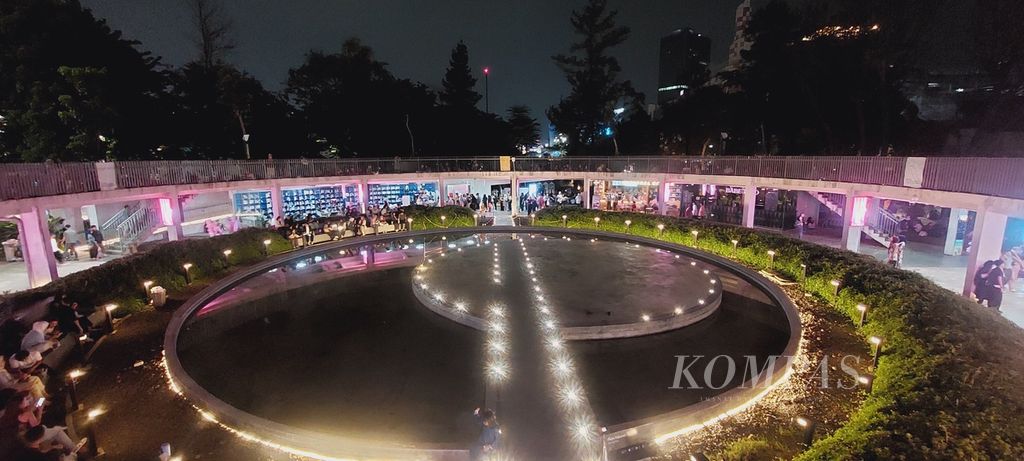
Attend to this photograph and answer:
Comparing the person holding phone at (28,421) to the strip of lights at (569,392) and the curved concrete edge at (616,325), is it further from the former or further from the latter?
the curved concrete edge at (616,325)

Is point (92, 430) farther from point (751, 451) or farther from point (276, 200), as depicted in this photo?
point (276, 200)

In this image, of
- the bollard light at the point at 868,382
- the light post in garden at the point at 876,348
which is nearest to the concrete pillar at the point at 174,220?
the bollard light at the point at 868,382

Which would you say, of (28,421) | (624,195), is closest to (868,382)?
(28,421)

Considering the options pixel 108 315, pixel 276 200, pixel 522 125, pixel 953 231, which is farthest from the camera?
pixel 522 125

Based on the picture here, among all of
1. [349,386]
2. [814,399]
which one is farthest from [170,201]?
[814,399]

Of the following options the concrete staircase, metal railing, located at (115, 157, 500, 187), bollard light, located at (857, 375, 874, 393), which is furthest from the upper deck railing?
bollard light, located at (857, 375, 874, 393)
